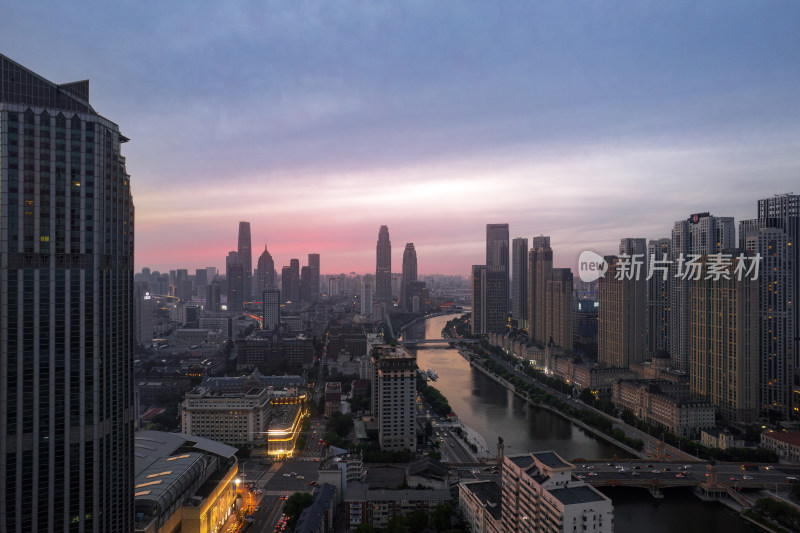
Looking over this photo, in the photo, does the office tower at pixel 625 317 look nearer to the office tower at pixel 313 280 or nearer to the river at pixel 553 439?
the river at pixel 553 439

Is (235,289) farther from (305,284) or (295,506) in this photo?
(295,506)

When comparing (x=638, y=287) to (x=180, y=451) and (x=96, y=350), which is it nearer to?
(x=180, y=451)

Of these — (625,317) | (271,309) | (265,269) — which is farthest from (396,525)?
(265,269)

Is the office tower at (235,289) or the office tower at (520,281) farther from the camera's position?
the office tower at (235,289)

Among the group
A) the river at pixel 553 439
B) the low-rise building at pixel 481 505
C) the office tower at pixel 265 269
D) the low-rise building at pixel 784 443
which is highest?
the office tower at pixel 265 269

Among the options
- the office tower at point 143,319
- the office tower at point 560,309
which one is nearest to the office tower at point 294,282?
the office tower at point 143,319

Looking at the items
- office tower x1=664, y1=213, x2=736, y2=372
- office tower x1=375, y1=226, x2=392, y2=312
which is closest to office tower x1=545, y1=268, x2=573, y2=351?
office tower x1=664, y1=213, x2=736, y2=372

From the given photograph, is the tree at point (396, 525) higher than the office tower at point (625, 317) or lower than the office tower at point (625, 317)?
lower
